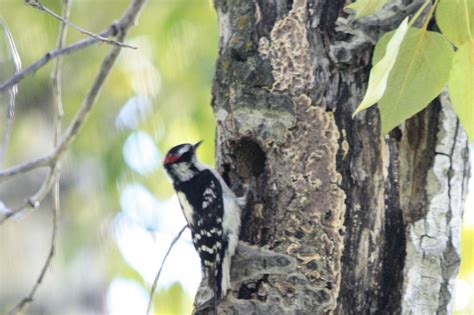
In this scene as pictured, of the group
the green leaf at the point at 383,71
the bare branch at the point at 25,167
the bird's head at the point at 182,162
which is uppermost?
the bird's head at the point at 182,162

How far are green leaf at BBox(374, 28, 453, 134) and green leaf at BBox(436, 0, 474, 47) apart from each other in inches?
2.2

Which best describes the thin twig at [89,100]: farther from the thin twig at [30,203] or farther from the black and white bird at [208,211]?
the black and white bird at [208,211]

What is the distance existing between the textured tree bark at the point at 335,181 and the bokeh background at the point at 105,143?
200 centimetres

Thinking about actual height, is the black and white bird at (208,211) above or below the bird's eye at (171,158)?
below

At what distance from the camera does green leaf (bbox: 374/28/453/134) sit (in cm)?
207

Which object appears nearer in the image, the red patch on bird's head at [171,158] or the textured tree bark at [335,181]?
the textured tree bark at [335,181]

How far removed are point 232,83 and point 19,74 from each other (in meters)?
1.21

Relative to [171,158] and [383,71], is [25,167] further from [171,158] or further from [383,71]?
[171,158]

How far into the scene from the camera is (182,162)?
4539 mm

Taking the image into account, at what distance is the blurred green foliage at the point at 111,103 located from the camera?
5203 mm

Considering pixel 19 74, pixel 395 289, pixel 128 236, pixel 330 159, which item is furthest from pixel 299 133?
pixel 128 236

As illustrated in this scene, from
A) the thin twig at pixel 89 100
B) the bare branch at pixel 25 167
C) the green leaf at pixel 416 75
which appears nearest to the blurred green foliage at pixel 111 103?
the thin twig at pixel 89 100

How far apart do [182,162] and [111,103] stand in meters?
1.15

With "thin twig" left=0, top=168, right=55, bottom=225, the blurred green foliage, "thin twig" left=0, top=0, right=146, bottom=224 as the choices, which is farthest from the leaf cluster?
the blurred green foliage
